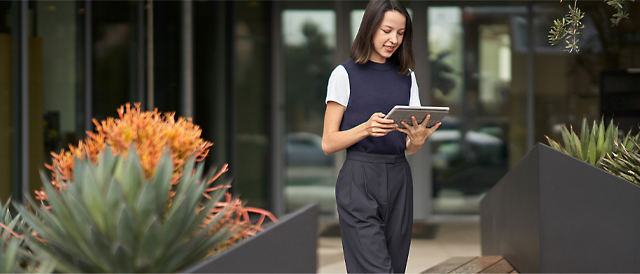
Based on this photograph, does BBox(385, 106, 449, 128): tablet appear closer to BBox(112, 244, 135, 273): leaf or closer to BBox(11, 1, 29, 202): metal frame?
BBox(112, 244, 135, 273): leaf

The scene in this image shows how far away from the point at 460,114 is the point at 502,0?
154 centimetres

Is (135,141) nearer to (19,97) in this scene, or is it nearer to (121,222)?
(121,222)

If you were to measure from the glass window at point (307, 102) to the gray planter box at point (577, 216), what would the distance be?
500cm

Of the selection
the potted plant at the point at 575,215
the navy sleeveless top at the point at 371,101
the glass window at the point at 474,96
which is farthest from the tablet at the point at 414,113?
the glass window at the point at 474,96

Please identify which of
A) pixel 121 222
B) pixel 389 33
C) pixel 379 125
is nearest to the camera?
pixel 121 222

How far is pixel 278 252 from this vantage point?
1242mm

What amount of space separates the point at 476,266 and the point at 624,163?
0.97m

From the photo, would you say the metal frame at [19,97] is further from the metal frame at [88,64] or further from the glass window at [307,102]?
the glass window at [307,102]

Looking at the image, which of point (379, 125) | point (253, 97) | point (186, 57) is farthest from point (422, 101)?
point (379, 125)

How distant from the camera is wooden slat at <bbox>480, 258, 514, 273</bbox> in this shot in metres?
2.95

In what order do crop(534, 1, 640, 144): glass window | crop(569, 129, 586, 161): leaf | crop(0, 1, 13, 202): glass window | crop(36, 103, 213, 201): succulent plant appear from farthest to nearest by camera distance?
crop(534, 1, 640, 144): glass window < crop(0, 1, 13, 202): glass window < crop(569, 129, 586, 161): leaf < crop(36, 103, 213, 201): succulent plant

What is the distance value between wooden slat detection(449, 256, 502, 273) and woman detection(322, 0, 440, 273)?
1.04 meters

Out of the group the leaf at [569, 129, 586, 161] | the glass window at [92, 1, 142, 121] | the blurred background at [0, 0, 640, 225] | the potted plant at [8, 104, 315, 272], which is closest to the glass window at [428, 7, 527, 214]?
the blurred background at [0, 0, 640, 225]

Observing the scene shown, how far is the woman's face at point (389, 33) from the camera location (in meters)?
1.99
